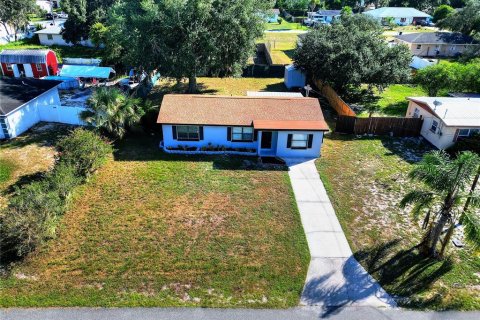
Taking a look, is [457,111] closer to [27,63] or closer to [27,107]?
[27,107]

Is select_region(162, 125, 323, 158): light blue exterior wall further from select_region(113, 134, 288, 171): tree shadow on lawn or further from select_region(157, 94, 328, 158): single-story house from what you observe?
select_region(113, 134, 288, 171): tree shadow on lawn

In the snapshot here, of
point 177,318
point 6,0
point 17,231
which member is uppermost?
point 6,0

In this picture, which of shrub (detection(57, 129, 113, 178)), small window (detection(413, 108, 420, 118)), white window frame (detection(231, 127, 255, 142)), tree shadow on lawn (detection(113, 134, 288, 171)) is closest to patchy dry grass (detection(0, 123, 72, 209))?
shrub (detection(57, 129, 113, 178))

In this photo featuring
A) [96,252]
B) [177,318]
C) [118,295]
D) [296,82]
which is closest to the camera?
[177,318]

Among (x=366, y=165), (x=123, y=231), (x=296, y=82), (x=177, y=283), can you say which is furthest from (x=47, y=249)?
(x=296, y=82)

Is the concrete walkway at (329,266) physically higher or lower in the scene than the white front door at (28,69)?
lower

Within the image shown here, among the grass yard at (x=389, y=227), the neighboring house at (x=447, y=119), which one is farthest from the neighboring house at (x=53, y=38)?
the neighboring house at (x=447, y=119)

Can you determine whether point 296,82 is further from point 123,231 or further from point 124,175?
point 123,231

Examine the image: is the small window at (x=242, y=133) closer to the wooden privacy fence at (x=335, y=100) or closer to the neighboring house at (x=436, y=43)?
the wooden privacy fence at (x=335, y=100)
